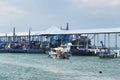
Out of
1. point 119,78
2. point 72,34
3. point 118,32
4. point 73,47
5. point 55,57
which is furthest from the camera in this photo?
point 72,34

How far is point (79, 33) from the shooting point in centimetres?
17288

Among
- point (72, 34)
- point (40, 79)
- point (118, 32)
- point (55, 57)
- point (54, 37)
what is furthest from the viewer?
point (54, 37)

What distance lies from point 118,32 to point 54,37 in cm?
5137

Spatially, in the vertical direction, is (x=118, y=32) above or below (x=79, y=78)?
above

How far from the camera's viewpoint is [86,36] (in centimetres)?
18162

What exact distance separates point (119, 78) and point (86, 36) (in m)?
121

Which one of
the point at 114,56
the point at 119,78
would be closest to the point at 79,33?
the point at 114,56

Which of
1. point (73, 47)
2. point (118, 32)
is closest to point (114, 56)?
point (118, 32)

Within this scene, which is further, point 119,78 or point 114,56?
point 114,56

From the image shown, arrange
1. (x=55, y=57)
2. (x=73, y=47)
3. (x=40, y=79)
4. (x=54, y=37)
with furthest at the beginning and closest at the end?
(x=54, y=37)
(x=73, y=47)
(x=55, y=57)
(x=40, y=79)

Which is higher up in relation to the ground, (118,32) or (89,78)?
(118,32)

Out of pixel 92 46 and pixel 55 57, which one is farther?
pixel 92 46

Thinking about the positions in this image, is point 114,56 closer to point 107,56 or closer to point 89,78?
point 107,56

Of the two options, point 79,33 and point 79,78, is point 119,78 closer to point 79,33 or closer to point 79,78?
point 79,78
